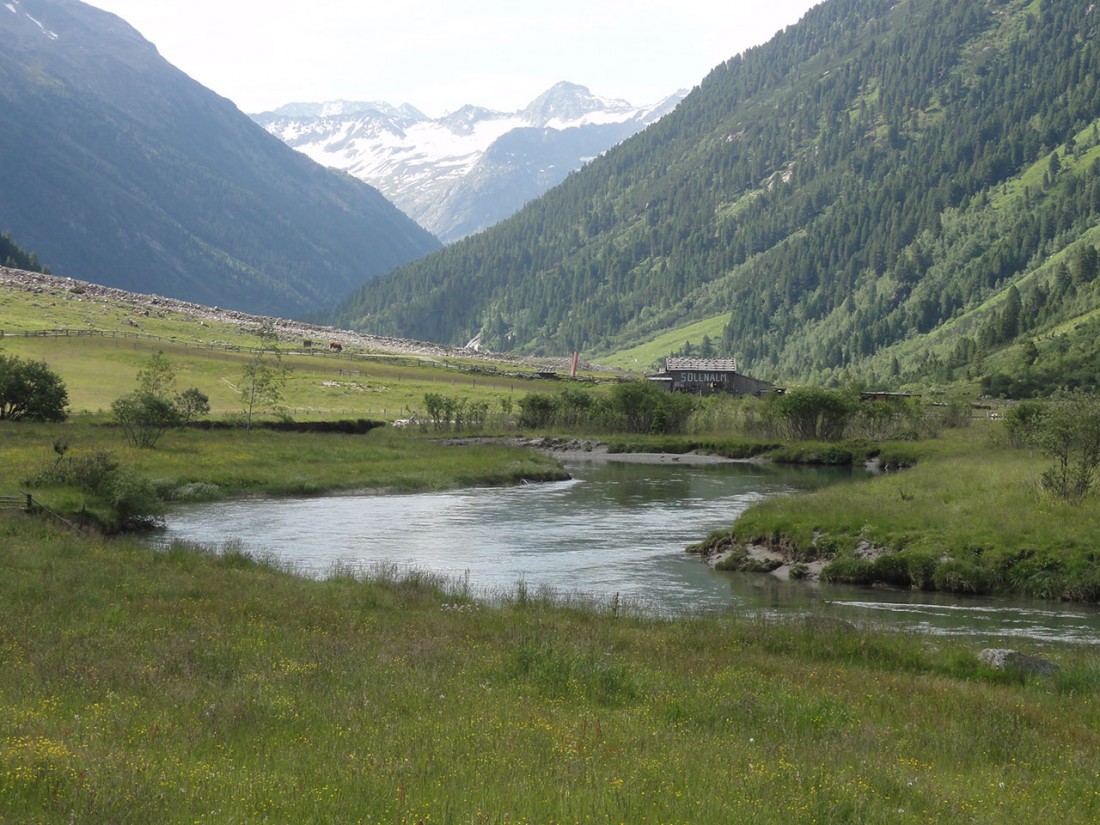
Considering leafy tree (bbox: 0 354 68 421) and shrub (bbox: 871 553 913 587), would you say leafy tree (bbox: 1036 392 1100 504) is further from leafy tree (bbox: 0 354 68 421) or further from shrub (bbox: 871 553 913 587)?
leafy tree (bbox: 0 354 68 421)

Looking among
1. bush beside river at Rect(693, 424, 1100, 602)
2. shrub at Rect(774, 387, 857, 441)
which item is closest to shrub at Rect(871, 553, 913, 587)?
bush beside river at Rect(693, 424, 1100, 602)

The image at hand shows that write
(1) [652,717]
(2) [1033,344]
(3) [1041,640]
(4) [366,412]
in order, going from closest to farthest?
1. (1) [652,717]
2. (3) [1041,640]
3. (4) [366,412]
4. (2) [1033,344]

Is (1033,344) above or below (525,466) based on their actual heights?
above

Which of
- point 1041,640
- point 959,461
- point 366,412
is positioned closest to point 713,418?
point 366,412

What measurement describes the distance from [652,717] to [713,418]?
416ft

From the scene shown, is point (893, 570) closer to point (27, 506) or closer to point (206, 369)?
point (27, 506)

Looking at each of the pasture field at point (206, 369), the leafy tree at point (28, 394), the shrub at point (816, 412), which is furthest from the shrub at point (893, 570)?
the pasture field at point (206, 369)

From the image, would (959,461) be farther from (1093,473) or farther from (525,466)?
(525,466)

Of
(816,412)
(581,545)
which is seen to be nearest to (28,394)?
(581,545)

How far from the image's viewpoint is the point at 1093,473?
5578 centimetres

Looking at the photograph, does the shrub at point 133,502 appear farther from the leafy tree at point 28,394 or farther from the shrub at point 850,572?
the leafy tree at point 28,394

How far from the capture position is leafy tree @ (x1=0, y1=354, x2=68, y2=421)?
315 feet

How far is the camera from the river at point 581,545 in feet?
138

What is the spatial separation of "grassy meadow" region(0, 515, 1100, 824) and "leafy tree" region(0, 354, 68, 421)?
236ft
